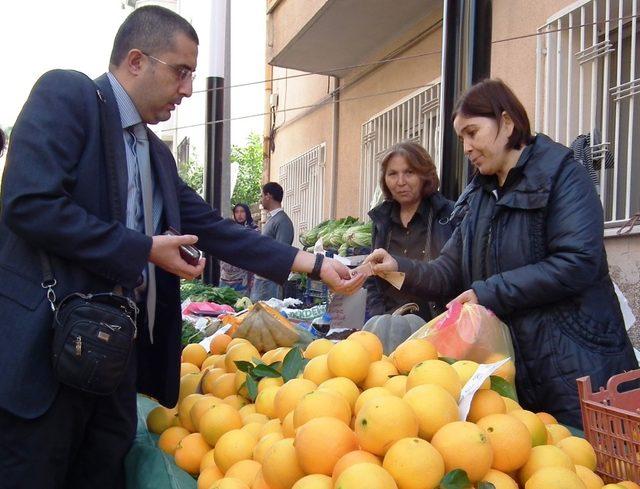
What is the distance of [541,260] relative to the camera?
7.41 feet

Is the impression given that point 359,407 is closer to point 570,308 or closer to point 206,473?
point 206,473


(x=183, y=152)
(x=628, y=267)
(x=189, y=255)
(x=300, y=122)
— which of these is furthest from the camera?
(x=183, y=152)

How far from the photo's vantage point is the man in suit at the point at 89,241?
1.77m

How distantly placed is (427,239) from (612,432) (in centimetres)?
229

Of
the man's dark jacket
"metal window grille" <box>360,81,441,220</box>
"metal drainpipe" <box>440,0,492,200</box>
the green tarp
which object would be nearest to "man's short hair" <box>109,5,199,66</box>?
the man's dark jacket

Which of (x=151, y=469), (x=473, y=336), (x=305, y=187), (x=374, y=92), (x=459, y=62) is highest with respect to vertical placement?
(x=374, y=92)

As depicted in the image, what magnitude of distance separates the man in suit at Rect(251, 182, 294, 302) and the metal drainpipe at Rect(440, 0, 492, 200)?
374 centimetres

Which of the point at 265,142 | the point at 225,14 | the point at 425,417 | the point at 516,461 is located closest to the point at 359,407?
the point at 425,417

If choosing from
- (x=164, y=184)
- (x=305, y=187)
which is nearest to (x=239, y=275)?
(x=305, y=187)

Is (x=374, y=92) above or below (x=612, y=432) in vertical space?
above

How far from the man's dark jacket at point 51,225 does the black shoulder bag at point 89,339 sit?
0.05 m

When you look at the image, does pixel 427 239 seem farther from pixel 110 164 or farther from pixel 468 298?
pixel 110 164

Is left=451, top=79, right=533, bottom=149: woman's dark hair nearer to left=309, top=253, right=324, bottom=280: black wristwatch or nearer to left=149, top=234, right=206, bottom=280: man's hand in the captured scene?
left=309, top=253, right=324, bottom=280: black wristwatch

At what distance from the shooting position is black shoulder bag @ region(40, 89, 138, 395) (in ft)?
5.74
